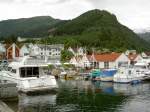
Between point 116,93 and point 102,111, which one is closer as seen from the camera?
point 102,111

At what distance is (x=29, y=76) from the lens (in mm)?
51188

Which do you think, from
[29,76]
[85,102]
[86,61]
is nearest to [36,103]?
[85,102]

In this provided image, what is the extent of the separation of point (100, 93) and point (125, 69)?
60.4 ft

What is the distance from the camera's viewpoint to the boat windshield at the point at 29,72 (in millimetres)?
51031

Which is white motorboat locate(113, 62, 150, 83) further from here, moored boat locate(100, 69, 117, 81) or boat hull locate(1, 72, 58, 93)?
boat hull locate(1, 72, 58, 93)

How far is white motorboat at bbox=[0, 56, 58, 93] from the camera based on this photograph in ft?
157

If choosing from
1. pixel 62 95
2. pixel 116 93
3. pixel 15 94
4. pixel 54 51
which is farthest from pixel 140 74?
pixel 54 51

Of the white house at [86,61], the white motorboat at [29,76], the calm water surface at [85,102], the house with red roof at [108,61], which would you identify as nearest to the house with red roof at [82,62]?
the white house at [86,61]

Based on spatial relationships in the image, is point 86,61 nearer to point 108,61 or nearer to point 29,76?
point 108,61

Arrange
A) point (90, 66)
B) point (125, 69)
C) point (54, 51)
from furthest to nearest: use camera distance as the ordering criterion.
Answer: point (54, 51) < point (90, 66) < point (125, 69)

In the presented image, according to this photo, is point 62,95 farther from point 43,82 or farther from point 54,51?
point 54,51

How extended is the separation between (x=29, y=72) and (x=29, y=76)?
0.56 m

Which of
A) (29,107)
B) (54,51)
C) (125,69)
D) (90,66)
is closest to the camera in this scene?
(29,107)

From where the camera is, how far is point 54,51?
167 m
